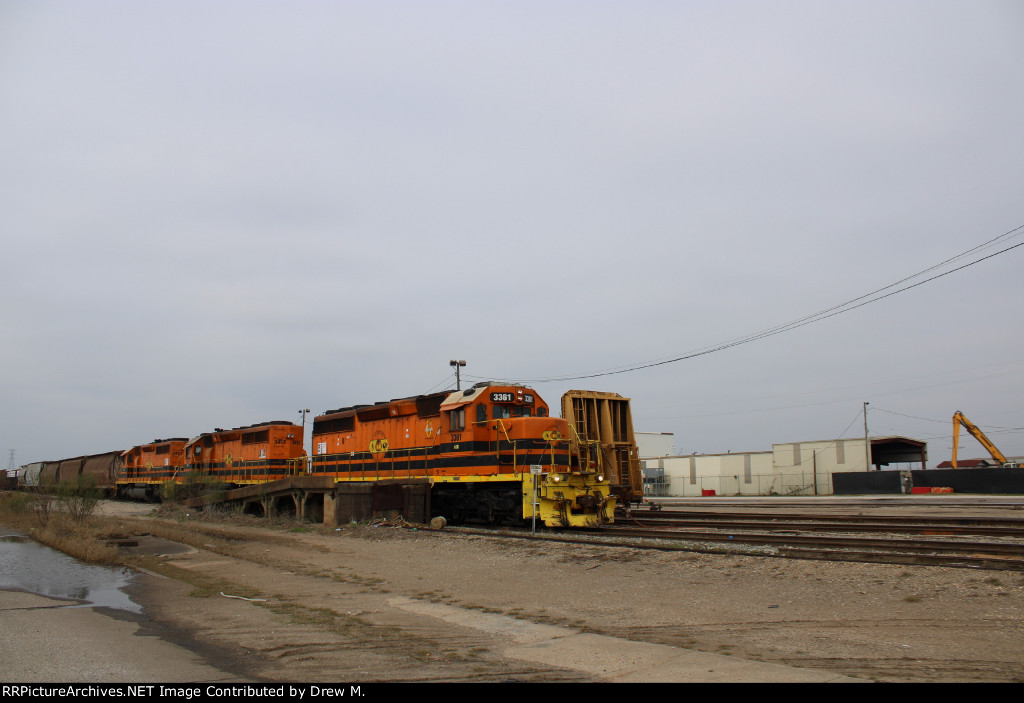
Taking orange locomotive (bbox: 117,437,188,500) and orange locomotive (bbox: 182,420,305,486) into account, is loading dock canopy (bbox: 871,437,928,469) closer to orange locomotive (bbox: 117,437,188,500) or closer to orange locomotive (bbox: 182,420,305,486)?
orange locomotive (bbox: 182,420,305,486)

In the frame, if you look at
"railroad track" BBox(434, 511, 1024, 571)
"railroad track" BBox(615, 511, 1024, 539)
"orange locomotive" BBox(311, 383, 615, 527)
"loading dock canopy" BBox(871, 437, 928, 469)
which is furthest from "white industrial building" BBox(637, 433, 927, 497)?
"orange locomotive" BBox(311, 383, 615, 527)

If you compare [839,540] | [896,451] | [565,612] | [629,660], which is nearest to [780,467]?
[896,451]

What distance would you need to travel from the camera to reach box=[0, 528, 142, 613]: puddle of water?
10.2 m

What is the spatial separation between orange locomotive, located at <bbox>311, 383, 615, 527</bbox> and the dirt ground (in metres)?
3.33

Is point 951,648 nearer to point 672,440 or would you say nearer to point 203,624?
point 203,624

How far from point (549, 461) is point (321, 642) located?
11.2 m

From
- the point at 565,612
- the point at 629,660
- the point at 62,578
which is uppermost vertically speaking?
the point at 629,660

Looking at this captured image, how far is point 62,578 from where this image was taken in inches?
476

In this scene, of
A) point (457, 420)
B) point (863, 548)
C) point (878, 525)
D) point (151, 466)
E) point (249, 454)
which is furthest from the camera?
point (151, 466)

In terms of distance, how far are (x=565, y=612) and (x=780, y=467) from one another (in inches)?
1790

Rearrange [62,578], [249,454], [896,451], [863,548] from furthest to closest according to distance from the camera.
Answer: [896,451], [249,454], [863,548], [62,578]

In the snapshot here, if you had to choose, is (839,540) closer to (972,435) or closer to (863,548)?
(863,548)

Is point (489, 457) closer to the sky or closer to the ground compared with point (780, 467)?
closer to the sky

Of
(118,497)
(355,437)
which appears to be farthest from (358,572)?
(118,497)
